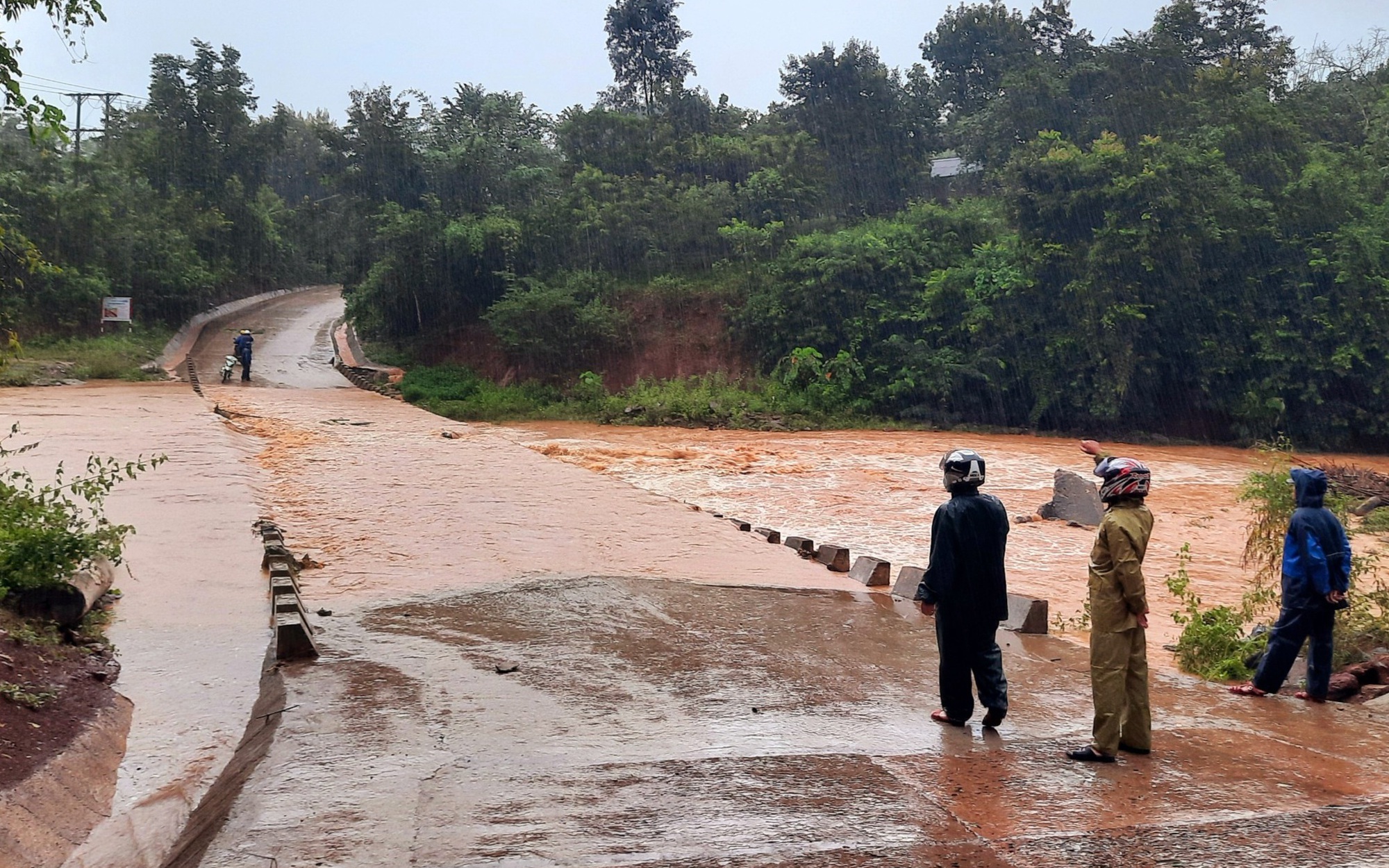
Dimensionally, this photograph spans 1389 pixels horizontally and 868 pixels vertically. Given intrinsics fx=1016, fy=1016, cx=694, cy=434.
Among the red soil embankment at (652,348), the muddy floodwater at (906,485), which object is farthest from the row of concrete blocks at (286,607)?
the red soil embankment at (652,348)

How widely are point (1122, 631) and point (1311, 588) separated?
2.37m

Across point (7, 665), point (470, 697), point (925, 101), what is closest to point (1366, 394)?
point (925, 101)

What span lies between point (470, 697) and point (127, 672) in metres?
2.65

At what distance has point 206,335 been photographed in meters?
38.0

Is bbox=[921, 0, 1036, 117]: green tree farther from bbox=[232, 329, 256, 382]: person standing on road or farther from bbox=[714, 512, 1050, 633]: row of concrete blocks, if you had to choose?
bbox=[714, 512, 1050, 633]: row of concrete blocks

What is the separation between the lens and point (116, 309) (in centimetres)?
3238

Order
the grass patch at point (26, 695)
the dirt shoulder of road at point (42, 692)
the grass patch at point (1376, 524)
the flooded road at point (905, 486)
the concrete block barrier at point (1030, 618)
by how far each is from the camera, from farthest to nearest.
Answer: the grass patch at point (1376, 524)
the flooded road at point (905, 486)
the concrete block barrier at point (1030, 618)
the grass patch at point (26, 695)
the dirt shoulder of road at point (42, 692)

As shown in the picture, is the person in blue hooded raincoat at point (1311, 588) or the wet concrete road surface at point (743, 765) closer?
the wet concrete road surface at point (743, 765)

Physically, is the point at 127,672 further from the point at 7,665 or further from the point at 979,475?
the point at 979,475

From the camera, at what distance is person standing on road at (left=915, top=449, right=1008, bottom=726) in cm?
570

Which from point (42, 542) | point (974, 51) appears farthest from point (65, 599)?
point (974, 51)

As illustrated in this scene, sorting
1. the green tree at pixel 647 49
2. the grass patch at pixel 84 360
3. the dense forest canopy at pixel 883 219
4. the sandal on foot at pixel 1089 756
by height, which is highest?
the green tree at pixel 647 49

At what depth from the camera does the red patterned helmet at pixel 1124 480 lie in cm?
541

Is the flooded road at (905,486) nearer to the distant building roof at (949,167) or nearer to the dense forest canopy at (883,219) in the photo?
the dense forest canopy at (883,219)
